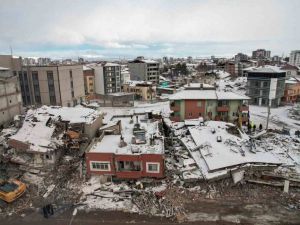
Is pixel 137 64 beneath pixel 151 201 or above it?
above

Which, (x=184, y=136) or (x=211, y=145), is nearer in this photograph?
(x=211, y=145)

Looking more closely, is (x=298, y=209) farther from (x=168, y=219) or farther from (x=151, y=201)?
(x=151, y=201)

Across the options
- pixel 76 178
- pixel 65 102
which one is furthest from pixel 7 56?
pixel 76 178

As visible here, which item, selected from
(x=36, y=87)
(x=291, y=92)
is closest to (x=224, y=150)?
(x=291, y=92)

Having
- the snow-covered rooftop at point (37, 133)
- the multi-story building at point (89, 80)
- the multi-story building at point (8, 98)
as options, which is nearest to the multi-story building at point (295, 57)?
the multi-story building at point (89, 80)

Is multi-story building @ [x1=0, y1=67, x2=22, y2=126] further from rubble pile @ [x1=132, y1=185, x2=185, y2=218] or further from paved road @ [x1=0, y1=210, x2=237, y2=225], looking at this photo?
rubble pile @ [x1=132, y1=185, x2=185, y2=218]

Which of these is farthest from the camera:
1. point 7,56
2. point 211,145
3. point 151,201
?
point 7,56

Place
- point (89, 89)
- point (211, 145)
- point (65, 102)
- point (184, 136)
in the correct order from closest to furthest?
point (211, 145)
point (184, 136)
point (65, 102)
point (89, 89)
